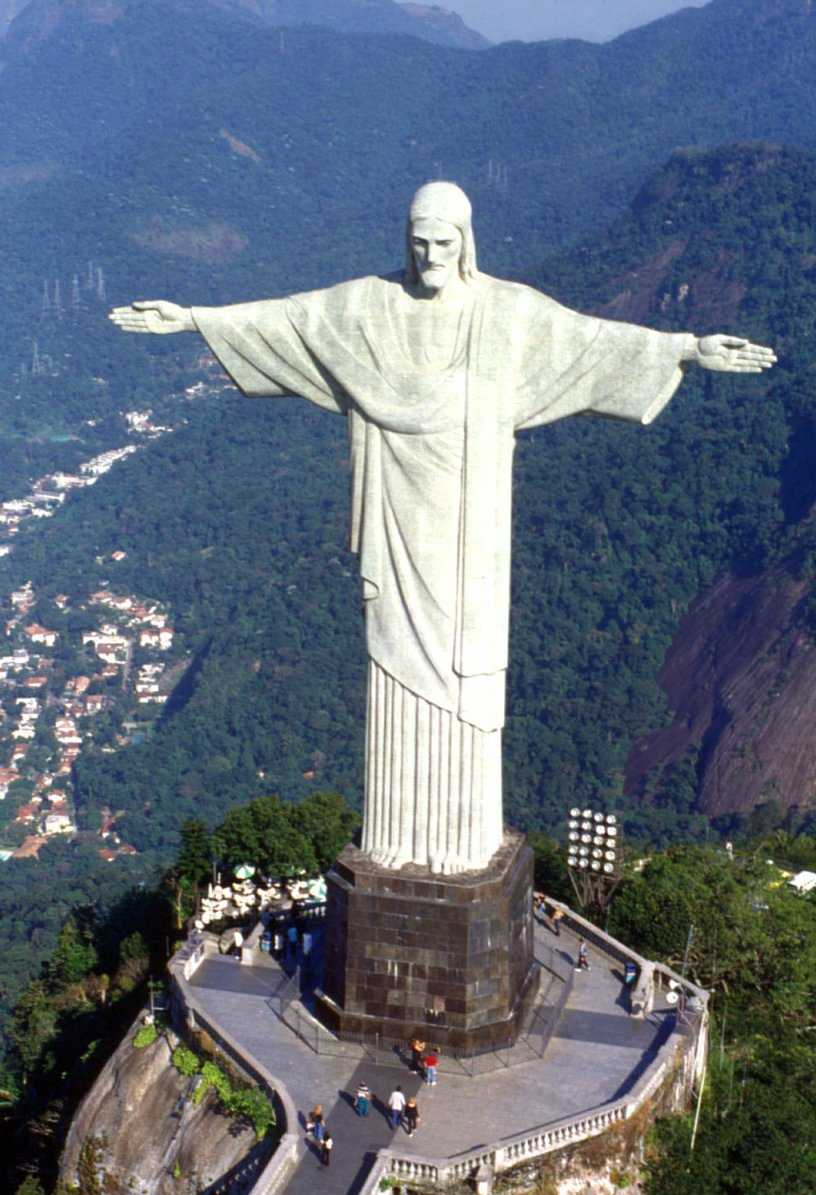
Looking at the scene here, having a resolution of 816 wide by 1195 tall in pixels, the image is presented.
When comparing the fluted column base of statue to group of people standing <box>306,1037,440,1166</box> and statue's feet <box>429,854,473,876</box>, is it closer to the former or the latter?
statue's feet <box>429,854,473,876</box>

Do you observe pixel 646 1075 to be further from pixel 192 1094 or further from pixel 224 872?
pixel 224 872

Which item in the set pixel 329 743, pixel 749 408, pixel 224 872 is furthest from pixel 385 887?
pixel 749 408

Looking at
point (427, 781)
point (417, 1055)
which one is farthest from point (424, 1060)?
point (427, 781)

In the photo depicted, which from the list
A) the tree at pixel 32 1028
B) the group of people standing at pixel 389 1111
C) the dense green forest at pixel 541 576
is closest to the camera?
the group of people standing at pixel 389 1111

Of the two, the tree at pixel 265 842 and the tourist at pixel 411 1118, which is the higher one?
the tree at pixel 265 842

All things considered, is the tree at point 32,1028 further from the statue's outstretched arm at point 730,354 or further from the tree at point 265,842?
the statue's outstretched arm at point 730,354

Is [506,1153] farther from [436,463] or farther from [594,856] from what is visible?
[594,856]

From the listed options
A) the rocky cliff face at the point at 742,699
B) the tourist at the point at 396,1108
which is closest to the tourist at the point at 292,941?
the tourist at the point at 396,1108
